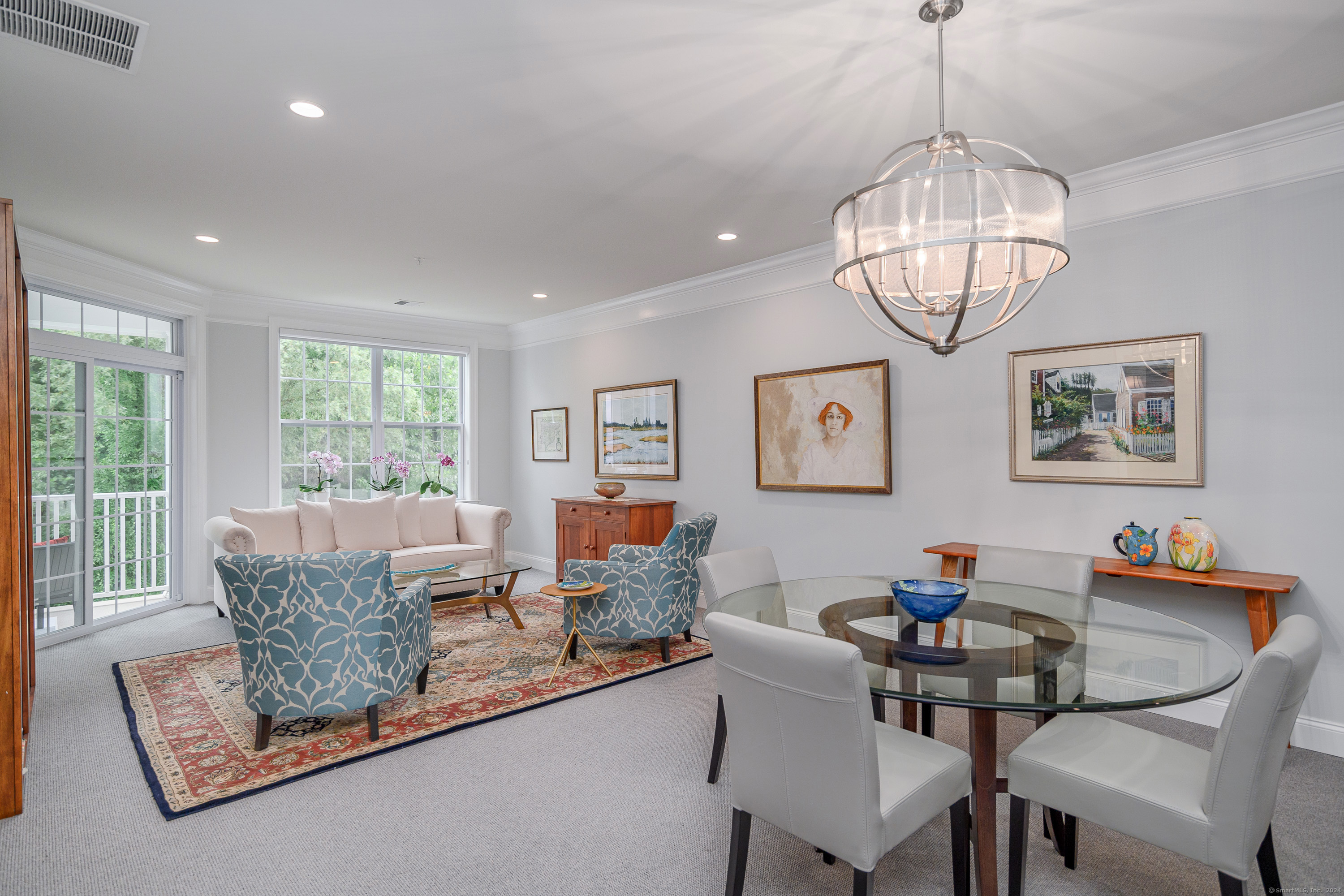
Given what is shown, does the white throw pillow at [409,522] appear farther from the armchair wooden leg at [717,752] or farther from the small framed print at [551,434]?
the armchair wooden leg at [717,752]

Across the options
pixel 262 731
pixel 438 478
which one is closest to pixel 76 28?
pixel 262 731

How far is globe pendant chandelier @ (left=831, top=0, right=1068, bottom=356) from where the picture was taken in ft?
5.74

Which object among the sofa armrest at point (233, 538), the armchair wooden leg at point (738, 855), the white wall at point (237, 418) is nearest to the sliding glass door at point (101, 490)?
the white wall at point (237, 418)

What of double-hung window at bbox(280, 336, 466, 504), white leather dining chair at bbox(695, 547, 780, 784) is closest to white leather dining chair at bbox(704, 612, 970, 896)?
white leather dining chair at bbox(695, 547, 780, 784)

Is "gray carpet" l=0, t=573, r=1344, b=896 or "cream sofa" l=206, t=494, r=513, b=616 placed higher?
"cream sofa" l=206, t=494, r=513, b=616

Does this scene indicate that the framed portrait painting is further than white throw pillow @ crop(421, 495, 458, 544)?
No

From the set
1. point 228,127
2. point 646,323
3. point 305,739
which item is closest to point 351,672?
point 305,739

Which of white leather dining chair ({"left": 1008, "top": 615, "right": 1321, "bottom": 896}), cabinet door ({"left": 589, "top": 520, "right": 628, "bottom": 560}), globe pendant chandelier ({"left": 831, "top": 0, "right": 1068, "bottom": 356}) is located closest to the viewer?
white leather dining chair ({"left": 1008, "top": 615, "right": 1321, "bottom": 896})

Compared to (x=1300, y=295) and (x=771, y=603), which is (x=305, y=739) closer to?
(x=771, y=603)

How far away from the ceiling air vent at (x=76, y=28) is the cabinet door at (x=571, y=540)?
4.16 metres

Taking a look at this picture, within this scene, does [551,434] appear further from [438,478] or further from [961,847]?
[961,847]

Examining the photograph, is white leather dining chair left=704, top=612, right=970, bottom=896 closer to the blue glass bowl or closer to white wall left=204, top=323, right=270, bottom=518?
the blue glass bowl

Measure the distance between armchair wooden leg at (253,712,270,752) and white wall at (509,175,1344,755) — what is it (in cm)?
317

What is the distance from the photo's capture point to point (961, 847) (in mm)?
1779
